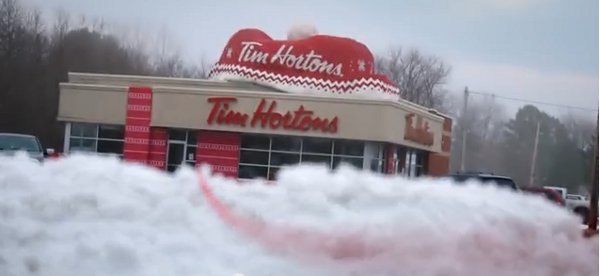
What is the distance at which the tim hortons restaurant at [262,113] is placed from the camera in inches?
267

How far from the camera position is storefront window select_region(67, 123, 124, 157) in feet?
19.3

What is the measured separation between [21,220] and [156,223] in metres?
0.53

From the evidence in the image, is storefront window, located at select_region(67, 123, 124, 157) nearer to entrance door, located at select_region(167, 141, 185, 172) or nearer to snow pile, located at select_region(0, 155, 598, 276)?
entrance door, located at select_region(167, 141, 185, 172)

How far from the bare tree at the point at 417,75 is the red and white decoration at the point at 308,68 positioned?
227 millimetres

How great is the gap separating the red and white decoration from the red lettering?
37cm

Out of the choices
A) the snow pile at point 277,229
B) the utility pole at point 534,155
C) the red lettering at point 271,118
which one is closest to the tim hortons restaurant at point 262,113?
the red lettering at point 271,118

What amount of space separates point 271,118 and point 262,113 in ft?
0.38

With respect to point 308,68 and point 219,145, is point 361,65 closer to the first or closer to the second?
point 219,145

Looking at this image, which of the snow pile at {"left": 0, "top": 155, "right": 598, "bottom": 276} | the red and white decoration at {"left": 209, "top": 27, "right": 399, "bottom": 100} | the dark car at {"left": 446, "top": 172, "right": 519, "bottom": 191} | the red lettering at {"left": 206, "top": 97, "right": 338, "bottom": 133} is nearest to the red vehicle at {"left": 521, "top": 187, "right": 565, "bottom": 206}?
the dark car at {"left": 446, "top": 172, "right": 519, "bottom": 191}

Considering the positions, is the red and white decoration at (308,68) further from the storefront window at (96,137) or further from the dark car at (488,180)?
the dark car at (488,180)

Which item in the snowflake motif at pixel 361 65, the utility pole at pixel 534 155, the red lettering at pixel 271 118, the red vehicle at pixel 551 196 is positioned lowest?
the red vehicle at pixel 551 196

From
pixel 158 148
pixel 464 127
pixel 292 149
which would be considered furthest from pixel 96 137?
pixel 464 127

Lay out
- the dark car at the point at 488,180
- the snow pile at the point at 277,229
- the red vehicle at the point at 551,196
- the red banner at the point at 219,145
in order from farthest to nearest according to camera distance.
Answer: the red banner at the point at 219,145
the dark car at the point at 488,180
the red vehicle at the point at 551,196
the snow pile at the point at 277,229

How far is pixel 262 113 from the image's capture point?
27.9ft
